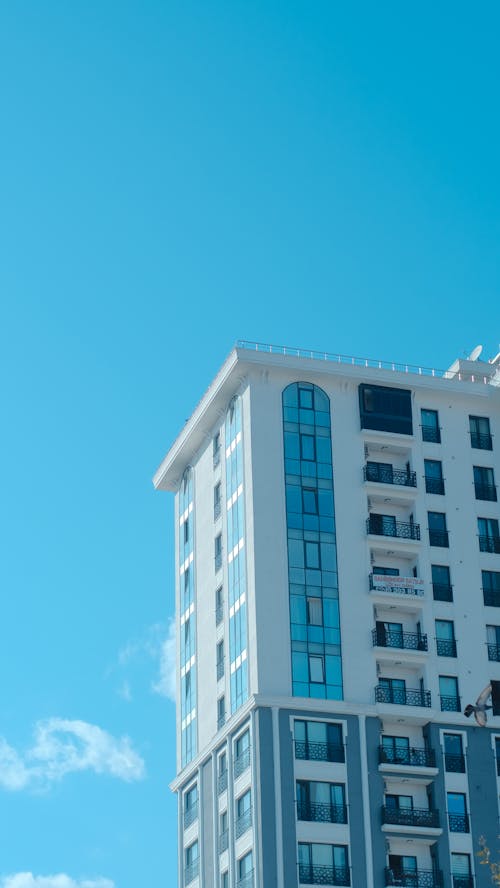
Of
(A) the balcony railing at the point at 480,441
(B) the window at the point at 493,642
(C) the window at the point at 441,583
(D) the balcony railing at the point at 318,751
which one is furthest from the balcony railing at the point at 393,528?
(D) the balcony railing at the point at 318,751

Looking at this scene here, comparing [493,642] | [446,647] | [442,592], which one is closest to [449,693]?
[446,647]

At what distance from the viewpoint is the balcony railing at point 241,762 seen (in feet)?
257

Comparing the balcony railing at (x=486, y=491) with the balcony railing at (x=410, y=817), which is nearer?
the balcony railing at (x=410, y=817)

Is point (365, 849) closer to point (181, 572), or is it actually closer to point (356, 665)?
point (356, 665)

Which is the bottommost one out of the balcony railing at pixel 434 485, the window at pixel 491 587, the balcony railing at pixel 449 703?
the balcony railing at pixel 449 703

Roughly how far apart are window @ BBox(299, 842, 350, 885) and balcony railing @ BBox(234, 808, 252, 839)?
9.88ft

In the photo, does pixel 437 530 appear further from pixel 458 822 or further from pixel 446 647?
pixel 458 822

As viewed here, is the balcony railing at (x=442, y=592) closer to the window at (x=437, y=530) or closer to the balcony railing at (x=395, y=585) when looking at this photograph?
the balcony railing at (x=395, y=585)

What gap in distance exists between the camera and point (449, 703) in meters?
82.0

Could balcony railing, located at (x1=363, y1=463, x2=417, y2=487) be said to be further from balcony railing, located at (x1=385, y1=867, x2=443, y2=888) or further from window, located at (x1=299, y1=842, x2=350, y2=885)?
balcony railing, located at (x1=385, y1=867, x2=443, y2=888)

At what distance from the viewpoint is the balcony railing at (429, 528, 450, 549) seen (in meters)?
86.1

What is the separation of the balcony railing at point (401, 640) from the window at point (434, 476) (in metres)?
8.91

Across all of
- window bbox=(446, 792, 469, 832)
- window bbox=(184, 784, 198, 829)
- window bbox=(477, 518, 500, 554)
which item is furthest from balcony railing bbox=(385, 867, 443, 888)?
window bbox=(477, 518, 500, 554)

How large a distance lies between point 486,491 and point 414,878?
23129mm
